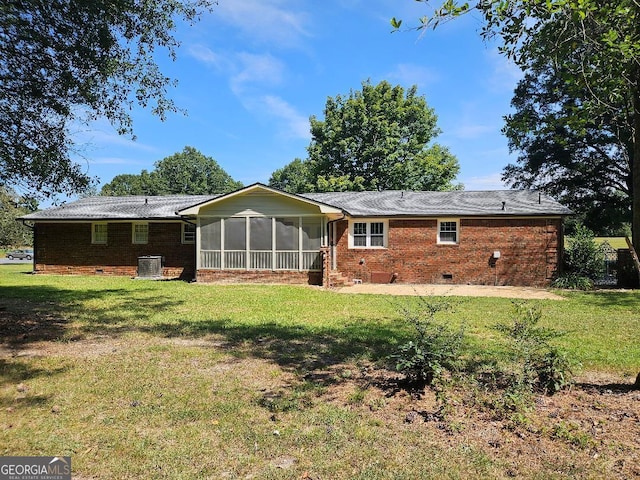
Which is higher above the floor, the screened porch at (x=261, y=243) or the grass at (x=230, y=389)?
the screened porch at (x=261, y=243)

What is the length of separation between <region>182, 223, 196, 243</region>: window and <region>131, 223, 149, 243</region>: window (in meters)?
1.89

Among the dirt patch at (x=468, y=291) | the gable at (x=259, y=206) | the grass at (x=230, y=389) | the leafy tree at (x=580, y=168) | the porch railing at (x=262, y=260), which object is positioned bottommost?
the grass at (x=230, y=389)

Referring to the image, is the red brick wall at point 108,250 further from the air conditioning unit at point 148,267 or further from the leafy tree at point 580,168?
the leafy tree at point 580,168

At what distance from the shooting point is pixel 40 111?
837 centimetres

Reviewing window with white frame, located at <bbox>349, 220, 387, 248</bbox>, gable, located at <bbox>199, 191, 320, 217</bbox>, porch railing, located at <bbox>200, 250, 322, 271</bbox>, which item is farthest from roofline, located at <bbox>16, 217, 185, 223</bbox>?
window with white frame, located at <bbox>349, 220, 387, 248</bbox>

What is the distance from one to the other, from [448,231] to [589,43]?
13247mm

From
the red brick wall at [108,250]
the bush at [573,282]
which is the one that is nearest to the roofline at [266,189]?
the red brick wall at [108,250]

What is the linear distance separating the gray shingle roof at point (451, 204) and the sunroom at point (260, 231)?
2.28 metres

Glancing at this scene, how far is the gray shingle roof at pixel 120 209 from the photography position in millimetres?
19875

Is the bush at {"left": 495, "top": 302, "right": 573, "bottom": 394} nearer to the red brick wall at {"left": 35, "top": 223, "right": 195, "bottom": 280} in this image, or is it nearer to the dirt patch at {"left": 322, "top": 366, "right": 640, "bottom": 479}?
the dirt patch at {"left": 322, "top": 366, "right": 640, "bottom": 479}

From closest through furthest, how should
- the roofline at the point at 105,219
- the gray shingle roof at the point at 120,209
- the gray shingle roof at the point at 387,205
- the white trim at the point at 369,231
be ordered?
the gray shingle roof at the point at 387,205 < the white trim at the point at 369,231 < the roofline at the point at 105,219 < the gray shingle roof at the point at 120,209

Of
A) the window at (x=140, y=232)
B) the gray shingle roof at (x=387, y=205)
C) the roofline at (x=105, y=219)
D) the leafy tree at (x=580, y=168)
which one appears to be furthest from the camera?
the leafy tree at (x=580, y=168)

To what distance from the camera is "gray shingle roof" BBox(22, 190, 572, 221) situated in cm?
1730

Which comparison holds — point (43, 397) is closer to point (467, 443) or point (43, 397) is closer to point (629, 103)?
point (467, 443)
